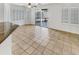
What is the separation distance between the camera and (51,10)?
1.43m

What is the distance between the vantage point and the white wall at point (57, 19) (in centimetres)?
137

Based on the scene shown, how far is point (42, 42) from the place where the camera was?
55.0 inches

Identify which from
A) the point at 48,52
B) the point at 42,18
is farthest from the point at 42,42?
the point at 42,18

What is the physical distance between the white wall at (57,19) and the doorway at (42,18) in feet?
0.18

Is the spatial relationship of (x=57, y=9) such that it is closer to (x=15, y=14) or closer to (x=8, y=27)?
(x=15, y=14)

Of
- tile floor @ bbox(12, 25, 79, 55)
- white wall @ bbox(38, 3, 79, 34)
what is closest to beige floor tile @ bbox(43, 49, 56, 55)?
tile floor @ bbox(12, 25, 79, 55)

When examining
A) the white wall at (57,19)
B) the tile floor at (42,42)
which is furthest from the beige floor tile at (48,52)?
the white wall at (57,19)

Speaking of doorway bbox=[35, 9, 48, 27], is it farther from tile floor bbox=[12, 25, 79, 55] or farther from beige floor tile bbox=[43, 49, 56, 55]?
beige floor tile bbox=[43, 49, 56, 55]

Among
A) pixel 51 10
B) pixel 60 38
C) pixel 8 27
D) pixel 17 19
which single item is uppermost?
pixel 51 10

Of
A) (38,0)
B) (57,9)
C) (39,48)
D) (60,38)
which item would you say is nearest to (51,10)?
(57,9)

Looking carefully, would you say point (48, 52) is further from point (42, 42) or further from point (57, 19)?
point (57, 19)

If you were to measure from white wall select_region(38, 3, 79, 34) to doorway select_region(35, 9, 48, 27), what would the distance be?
54 millimetres

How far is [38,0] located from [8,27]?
1.81 feet
